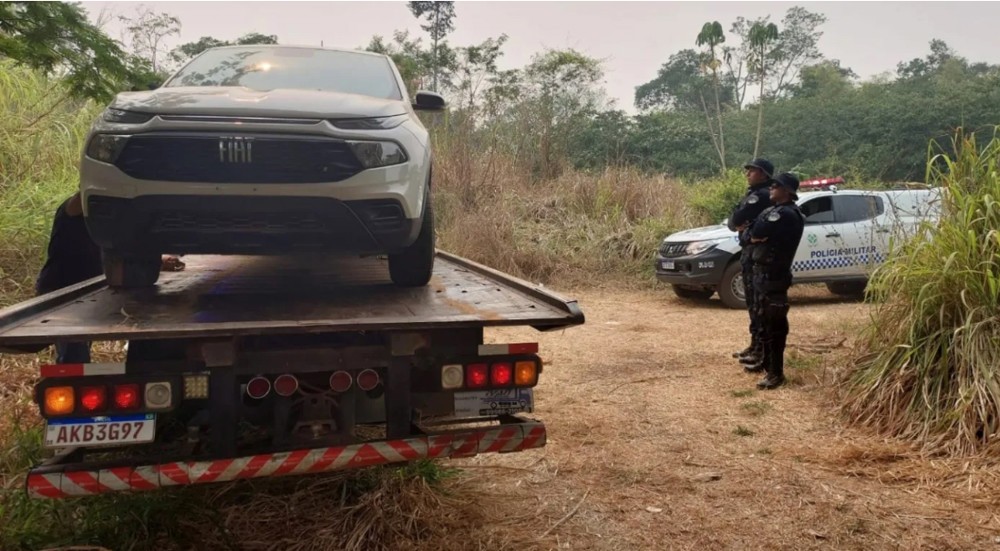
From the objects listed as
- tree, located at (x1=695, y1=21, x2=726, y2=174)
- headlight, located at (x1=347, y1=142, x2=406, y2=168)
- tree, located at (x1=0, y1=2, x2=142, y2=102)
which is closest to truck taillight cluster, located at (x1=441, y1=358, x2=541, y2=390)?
headlight, located at (x1=347, y1=142, x2=406, y2=168)

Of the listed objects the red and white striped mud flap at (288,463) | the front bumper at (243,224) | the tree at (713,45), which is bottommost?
the red and white striped mud flap at (288,463)

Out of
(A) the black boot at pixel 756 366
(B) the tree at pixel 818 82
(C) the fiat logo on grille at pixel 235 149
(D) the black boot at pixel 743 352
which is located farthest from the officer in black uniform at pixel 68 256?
(B) the tree at pixel 818 82

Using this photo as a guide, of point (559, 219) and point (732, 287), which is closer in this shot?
point (732, 287)

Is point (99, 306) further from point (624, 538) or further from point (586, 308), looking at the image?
point (586, 308)

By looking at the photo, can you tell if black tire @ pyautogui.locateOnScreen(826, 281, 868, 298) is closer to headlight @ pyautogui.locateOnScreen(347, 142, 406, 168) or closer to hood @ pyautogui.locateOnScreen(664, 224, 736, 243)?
hood @ pyautogui.locateOnScreen(664, 224, 736, 243)

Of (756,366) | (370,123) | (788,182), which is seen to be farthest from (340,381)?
(756,366)

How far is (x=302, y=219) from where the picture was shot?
2.88m

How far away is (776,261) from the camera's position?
218 inches

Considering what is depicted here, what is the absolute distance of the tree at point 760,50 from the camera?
24.8 meters

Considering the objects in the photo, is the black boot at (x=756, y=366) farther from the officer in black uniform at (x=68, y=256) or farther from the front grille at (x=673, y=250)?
the officer in black uniform at (x=68, y=256)

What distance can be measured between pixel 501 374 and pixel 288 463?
871mm

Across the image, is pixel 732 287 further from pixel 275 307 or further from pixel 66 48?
pixel 66 48

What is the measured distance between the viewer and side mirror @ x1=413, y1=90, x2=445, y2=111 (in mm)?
4309

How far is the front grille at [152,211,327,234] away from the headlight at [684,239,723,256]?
728 centimetres
